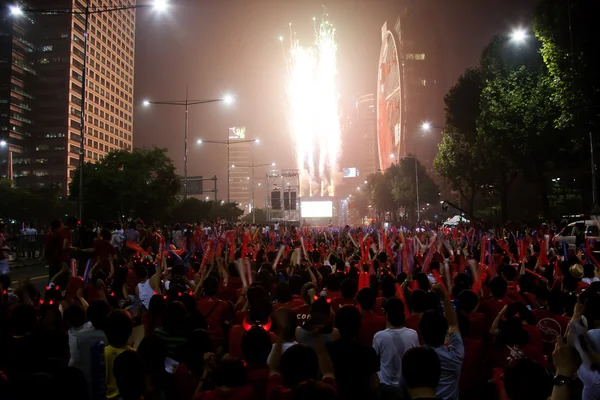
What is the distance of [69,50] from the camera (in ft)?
357

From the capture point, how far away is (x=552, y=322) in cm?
516

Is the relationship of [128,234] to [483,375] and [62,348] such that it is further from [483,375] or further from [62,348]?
[483,375]

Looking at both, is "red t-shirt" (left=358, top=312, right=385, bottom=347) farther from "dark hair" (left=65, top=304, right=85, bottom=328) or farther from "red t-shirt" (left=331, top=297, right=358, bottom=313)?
"dark hair" (left=65, top=304, right=85, bottom=328)

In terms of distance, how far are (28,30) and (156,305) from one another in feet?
407

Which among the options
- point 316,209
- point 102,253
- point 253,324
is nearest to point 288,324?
point 253,324

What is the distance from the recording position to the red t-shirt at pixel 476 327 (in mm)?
4855

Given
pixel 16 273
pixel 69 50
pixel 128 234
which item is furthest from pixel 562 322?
pixel 69 50

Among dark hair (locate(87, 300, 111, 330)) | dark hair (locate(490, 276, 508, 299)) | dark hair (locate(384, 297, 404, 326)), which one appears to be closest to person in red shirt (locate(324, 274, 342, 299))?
dark hair (locate(490, 276, 508, 299))

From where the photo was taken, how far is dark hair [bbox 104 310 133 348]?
3965mm

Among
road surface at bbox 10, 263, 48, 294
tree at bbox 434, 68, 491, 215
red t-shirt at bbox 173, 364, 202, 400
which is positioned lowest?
road surface at bbox 10, 263, 48, 294

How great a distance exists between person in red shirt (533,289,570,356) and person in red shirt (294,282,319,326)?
2.33 m

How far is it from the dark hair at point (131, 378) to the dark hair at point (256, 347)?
0.73m

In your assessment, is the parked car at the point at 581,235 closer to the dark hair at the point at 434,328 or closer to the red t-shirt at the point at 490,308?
the red t-shirt at the point at 490,308

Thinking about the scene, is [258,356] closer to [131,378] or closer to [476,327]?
[131,378]
